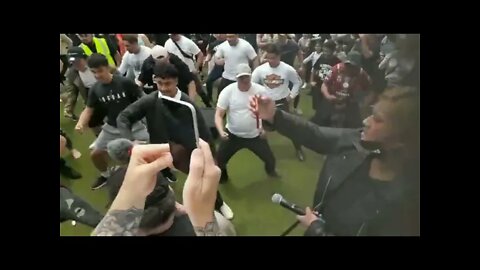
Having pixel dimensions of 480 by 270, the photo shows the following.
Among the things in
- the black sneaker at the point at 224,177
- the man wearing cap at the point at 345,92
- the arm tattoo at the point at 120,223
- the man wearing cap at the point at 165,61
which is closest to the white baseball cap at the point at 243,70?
the man wearing cap at the point at 165,61

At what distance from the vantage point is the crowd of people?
13.6ft

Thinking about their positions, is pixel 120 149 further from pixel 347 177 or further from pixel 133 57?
pixel 347 177

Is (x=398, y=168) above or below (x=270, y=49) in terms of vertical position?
below

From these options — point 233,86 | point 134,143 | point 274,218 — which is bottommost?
point 274,218

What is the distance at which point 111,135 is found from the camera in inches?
165

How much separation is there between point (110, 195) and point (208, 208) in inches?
23.6

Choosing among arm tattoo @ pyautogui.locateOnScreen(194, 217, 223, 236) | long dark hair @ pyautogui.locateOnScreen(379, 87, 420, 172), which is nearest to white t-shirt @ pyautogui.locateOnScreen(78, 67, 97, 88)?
arm tattoo @ pyautogui.locateOnScreen(194, 217, 223, 236)

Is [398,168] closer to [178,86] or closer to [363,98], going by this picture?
[363,98]

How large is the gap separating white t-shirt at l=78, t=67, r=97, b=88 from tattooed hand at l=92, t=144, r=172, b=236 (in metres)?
0.47

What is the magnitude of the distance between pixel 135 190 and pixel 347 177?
4.19ft

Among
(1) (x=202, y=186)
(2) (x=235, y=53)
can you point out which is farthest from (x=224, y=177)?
(2) (x=235, y=53)

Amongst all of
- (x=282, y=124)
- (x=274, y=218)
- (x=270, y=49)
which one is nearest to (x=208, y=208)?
(x=274, y=218)

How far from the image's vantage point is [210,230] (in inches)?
166

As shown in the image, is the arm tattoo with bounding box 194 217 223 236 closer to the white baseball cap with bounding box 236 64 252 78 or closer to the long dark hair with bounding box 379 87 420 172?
the white baseball cap with bounding box 236 64 252 78
